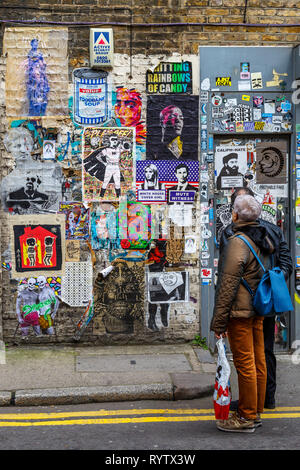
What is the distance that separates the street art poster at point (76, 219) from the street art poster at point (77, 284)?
0.34m

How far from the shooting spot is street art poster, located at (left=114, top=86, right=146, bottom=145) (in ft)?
24.5

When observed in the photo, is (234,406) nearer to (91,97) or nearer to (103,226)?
(103,226)

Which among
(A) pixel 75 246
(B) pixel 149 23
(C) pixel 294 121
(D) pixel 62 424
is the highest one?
(B) pixel 149 23

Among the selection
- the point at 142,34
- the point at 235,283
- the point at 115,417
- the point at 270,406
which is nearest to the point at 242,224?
the point at 235,283

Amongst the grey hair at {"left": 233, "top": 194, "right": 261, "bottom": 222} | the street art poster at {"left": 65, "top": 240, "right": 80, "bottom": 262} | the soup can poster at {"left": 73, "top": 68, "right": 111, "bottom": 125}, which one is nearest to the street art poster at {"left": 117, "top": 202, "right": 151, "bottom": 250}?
the street art poster at {"left": 65, "top": 240, "right": 80, "bottom": 262}

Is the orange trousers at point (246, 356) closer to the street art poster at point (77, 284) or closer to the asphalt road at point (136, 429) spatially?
the asphalt road at point (136, 429)

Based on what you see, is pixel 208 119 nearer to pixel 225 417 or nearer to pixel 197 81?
pixel 197 81

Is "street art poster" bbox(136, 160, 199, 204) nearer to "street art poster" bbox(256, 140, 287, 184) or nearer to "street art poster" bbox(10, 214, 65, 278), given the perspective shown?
"street art poster" bbox(256, 140, 287, 184)

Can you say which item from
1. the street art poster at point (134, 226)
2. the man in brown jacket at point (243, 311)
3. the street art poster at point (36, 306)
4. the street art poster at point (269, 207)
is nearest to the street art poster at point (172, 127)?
the street art poster at point (134, 226)

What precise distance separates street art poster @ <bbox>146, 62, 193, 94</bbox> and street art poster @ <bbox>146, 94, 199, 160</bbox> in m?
0.08

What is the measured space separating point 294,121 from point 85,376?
391 cm
